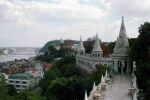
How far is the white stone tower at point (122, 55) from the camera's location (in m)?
40.1

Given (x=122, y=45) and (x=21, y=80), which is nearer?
(x=122, y=45)

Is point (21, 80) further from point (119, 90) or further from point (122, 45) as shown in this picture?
point (119, 90)

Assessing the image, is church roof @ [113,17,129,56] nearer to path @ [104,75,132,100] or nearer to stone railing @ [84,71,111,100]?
path @ [104,75,132,100]

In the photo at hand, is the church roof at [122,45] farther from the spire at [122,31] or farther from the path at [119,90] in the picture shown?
the path at [119,90]

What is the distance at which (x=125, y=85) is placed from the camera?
30016mm

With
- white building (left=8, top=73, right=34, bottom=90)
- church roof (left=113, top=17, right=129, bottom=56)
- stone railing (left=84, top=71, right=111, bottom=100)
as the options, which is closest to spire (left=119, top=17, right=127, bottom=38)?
church roof (left=113, top=17, right=129, bottom=56)

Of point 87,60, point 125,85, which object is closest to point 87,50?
point 87,60

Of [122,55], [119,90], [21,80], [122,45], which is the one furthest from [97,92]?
[21,80]

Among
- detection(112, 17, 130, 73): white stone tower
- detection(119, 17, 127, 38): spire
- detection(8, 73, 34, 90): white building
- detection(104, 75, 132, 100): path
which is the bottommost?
detection(8, 73, 34, 90): white building

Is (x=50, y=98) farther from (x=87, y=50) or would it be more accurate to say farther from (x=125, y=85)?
(x=87, y=50)

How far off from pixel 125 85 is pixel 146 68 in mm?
2684

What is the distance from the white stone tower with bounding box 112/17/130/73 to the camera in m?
40.1

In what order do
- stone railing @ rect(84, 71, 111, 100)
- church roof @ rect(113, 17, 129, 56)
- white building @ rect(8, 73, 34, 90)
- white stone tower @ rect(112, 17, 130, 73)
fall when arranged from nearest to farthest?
stone railing @ rect(84, 71, 111, 100) → white stone tower @ rect(112, 17, 130, 73) → church roof @ rect(113, 17, 129, 56) → white building @ rect(8, 73, 34, 90)

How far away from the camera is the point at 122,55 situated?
40.2m
